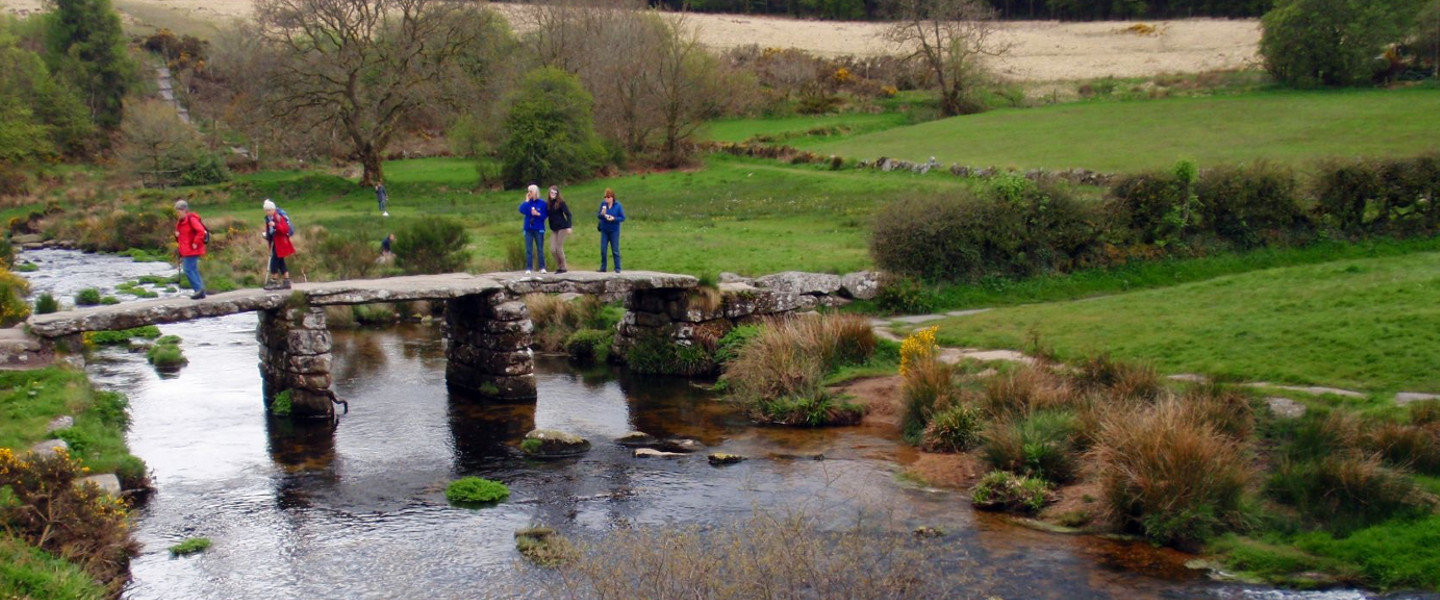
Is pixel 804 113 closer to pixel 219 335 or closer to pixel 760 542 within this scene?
pixel 219 335

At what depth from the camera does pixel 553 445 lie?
18047mm

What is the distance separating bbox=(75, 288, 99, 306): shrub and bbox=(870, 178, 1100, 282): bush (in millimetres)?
19457

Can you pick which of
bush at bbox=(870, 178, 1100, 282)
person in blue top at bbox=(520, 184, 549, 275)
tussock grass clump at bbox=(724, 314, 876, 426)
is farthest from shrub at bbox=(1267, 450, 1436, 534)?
person in blue top at bbox=(520, 184, 549, 275)

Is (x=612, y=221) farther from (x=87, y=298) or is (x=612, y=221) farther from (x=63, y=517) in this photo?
(x=87, y=298)

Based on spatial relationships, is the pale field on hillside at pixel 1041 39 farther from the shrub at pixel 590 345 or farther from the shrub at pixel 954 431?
the shrub at pixel 954 431

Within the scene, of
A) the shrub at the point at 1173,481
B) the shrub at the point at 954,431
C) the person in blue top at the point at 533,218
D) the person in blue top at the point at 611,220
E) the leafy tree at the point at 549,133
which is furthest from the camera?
the leafy tree at the point at 549,133

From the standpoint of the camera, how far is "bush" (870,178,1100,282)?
992 inches

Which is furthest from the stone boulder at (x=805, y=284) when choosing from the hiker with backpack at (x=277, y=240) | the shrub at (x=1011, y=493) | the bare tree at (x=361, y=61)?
the bare tree at (x=361, y=61)

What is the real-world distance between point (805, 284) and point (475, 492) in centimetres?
1118

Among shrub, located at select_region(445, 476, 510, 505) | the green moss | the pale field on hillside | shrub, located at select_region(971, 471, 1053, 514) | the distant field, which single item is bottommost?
shrub, located at select_region(971, 471, 1053, 514)

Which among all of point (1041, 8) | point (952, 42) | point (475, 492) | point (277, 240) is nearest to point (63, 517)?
point (475, 492)

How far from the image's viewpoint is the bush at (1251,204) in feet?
86.8

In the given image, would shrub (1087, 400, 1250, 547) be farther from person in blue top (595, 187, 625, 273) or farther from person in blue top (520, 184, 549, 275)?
person in blue top (520, 184, 549, 275)

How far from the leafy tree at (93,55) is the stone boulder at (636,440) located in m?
59.7
